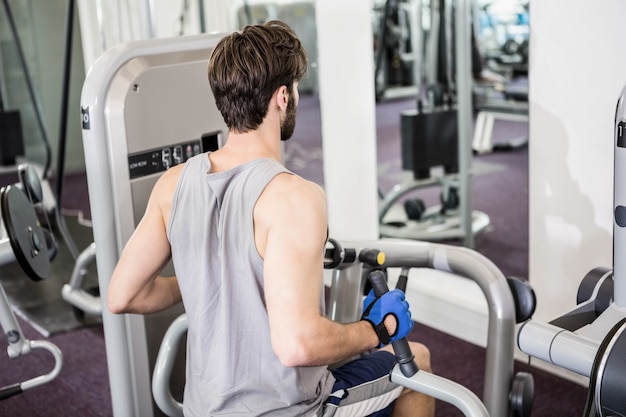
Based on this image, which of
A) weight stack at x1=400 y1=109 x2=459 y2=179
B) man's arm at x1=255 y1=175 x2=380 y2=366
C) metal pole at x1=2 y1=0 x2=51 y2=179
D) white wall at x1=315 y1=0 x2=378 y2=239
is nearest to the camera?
man's arm at x1=255 y1=175 x2=380 y2=366

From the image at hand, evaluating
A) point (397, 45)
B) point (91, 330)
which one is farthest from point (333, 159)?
point (397, 45)

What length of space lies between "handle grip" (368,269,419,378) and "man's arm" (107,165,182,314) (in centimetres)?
45

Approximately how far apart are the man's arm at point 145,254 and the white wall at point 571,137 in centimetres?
145

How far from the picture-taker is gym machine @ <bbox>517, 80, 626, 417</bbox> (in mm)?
1447

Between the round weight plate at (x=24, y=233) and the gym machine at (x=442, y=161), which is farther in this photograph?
the gym machine at (x=442, y=161)

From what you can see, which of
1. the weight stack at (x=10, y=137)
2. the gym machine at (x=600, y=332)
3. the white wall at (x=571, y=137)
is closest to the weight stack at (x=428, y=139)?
the white wall at (x=571, y=137)

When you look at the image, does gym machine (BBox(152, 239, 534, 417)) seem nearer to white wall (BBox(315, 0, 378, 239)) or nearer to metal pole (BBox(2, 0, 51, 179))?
white wall (BBox(315, 0, 378, 239))

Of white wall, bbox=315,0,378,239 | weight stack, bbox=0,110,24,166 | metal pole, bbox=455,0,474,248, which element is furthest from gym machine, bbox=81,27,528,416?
weight stack, bbox=0,110,24,166

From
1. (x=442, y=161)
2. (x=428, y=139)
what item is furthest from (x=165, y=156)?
(x=442, y=161)

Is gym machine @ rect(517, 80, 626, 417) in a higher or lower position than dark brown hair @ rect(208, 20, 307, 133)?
lower

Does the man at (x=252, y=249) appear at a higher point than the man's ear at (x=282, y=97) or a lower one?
lower

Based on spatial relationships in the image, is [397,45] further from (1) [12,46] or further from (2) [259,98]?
(2) [259,98]

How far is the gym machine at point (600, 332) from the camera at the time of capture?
1.45 m

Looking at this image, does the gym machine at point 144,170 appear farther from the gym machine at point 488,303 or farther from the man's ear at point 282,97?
the man's ear at point 282,97
